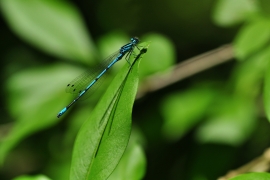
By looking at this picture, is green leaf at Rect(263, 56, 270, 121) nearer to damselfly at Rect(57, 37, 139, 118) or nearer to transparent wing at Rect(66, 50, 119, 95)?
damselfly at Rect(57, 37, 139, 118)

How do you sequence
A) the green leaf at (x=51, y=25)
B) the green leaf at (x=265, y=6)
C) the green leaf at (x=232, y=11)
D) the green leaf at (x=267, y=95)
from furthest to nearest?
the green leaf at (x=51, y=25), the green leaf at (x=232, y=11), the green leaf at (x=265, y=6), the green leaf at (x=267, y=95)

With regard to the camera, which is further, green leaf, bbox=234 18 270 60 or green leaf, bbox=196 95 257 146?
green leaf, bbox=196 95 257 146

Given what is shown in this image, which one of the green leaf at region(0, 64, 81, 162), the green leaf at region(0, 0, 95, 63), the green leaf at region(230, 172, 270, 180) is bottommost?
the green leaf at region(230, 172, 270, 180)

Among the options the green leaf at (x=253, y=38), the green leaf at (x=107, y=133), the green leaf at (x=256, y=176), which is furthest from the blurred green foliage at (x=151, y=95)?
the green leaf at (x=256, y=176)

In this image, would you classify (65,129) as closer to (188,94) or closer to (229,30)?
(188,94)

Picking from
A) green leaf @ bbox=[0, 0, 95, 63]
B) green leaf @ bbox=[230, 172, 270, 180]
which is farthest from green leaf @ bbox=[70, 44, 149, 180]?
green leaf @ bbox=[0, 0, 95, 63]

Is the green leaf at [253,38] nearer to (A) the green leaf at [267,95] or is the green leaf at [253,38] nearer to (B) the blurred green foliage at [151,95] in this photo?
(B) the blurred green foliage at [151,95]
